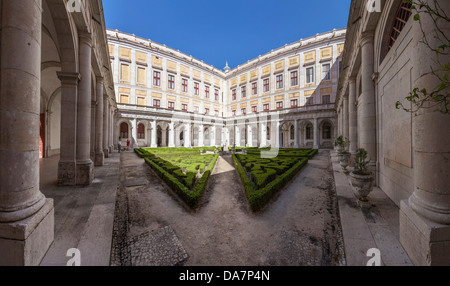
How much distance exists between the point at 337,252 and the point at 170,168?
6628 millimetres

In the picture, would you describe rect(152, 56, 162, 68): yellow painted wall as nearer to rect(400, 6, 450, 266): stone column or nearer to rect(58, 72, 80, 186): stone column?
rect(58, 72, 80, 186): stone column

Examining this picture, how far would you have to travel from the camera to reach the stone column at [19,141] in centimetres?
231

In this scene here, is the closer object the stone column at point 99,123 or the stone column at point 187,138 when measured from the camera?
the stone column at point 99,123

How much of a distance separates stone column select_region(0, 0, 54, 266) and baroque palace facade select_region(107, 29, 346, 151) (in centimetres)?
2413

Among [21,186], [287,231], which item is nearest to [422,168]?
[287,231]

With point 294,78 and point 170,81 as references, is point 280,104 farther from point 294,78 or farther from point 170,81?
point 170,81

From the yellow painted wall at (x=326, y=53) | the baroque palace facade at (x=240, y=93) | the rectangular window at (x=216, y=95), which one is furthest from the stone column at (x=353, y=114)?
the rectangular window at (x=216, y=95)

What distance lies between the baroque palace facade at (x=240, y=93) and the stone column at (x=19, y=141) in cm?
2413

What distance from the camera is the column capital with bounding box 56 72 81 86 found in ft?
20.1

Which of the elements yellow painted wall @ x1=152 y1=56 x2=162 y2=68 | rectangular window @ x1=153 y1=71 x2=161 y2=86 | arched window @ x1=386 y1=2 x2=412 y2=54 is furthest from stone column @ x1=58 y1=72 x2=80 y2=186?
yellow painted wall @ x1=152 y1=56 x2=162 y2=68

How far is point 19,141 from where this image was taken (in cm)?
248

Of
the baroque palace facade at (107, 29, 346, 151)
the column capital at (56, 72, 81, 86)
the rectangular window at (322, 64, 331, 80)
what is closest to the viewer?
the column capital at (56, 72, 81, 86)

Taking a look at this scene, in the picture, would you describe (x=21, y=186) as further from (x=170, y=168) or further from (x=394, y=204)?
(x=394, y=204)

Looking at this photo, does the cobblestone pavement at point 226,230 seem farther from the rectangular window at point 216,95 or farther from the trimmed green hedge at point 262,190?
the rectangular window at point 216,95
